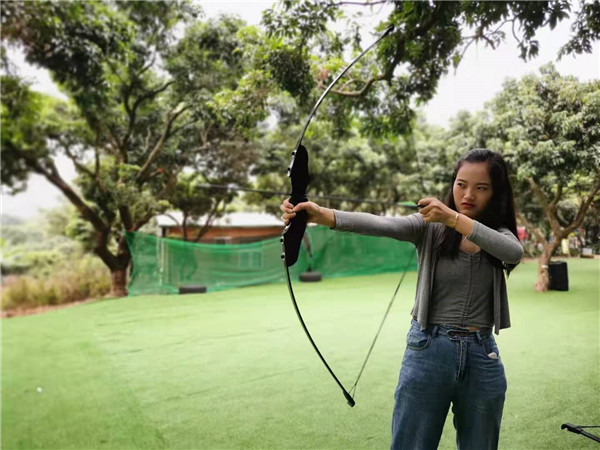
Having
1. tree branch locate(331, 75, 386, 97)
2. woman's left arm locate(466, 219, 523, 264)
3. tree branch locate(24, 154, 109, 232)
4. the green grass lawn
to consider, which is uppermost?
tree branch locate(331, 75, 386, 97)

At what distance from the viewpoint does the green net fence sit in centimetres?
581

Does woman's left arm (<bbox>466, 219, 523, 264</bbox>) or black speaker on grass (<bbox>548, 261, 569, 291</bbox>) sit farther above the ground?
woman's left arm (<bbox>466, 219, 523, 264</bbox>)

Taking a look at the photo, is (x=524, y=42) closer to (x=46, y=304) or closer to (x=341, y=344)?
(x=341, y=344)

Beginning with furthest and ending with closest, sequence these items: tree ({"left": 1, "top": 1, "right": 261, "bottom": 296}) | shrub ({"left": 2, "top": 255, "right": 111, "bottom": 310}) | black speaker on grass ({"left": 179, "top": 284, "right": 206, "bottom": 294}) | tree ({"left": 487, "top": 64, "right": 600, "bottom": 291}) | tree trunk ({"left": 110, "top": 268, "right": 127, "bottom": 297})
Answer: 1. black speaker on grass ({"left": 179, "top": 284, "right": 206, "bottom": 294})
2. tree trunk ({"left": 110, "top": 268, "right": 127, "bottom": 297})
3. shrub ({"left": 2, "top": 255, "right": 111, "bottom": 310})
4. tree ({"left": 1, "top": 1, "right": 261, "bottom": 296})
5. tree ({"left": 487, "top": 64, "right": 600, "bottom": 291})

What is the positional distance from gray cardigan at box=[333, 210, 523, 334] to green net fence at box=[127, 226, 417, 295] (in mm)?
4552

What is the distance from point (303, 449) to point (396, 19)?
1.97 metres

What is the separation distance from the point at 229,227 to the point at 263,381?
201 inches

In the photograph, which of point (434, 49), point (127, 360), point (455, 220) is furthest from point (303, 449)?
point (434, 49)

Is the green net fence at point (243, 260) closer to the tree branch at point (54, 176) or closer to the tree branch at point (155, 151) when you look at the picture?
the tree branch at point (155, 151)

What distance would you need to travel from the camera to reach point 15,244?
3977 millimetres

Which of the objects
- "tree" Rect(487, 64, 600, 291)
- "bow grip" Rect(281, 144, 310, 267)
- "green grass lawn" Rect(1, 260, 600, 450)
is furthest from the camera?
"green grass lawn" Rect(1, 260, 600, 450)

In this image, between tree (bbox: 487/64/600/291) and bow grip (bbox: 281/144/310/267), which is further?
tree (bbox: 487/64/600/291)

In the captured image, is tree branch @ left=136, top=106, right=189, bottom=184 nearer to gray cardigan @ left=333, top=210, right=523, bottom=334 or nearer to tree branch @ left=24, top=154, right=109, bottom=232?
tree branch @ left=24, top=154, right=109, bottom=232

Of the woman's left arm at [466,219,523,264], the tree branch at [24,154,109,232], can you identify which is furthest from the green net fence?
the woman's left arm at [466,219,523,264]
